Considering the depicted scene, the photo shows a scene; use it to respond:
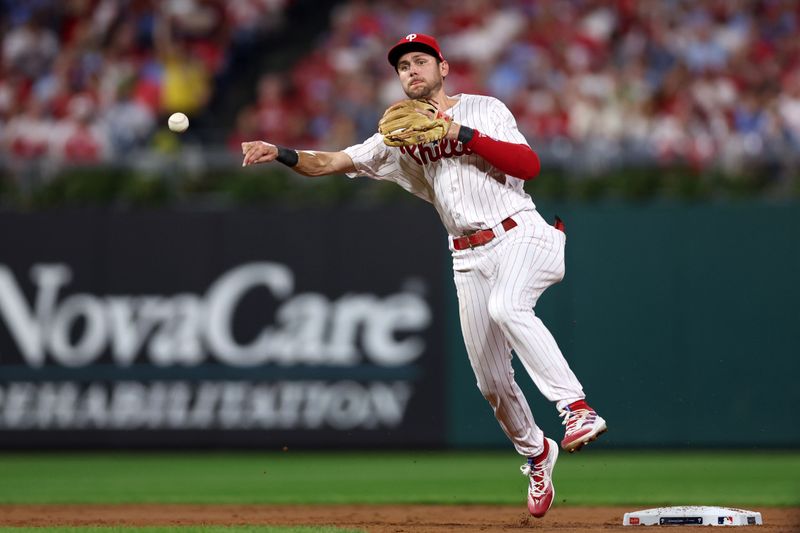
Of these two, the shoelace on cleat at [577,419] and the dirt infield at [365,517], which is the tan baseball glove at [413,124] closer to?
the shoelace on cleat at [577,419]

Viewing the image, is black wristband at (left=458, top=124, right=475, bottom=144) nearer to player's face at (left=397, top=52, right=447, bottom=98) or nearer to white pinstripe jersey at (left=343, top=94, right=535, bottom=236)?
white pinstripe jersey at (left=343, top=94, right=535, bottom=236)

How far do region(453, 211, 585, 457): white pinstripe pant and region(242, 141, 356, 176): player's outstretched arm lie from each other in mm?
751

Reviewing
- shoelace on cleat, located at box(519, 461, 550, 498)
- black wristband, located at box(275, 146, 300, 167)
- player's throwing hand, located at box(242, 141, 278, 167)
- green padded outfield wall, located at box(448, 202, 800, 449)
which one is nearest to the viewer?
player's throwing hand, located at box(242, 141, 278, 167)

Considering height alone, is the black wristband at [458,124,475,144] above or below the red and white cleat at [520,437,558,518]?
above

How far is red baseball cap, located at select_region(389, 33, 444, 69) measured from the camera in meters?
6.29

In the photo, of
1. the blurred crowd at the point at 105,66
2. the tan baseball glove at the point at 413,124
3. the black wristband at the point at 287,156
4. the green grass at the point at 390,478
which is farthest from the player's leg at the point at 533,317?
the blurred crowd at the point at 105,66

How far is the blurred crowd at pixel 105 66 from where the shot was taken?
13273 mm

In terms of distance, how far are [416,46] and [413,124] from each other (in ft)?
1.56

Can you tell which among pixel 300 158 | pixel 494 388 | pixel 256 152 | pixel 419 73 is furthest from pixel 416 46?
pixel 494 388

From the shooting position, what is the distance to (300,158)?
656 cm

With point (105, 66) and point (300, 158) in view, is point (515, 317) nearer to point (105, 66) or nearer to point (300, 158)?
point (300, 158)

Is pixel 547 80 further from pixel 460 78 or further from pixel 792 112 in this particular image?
pixel 792 112

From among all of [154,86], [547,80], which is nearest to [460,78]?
[547,80]

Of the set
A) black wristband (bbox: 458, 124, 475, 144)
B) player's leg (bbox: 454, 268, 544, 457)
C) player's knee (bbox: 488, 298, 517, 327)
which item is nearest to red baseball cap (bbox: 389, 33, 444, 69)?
black wristband (bbox: 458, 124, 475, 144)
